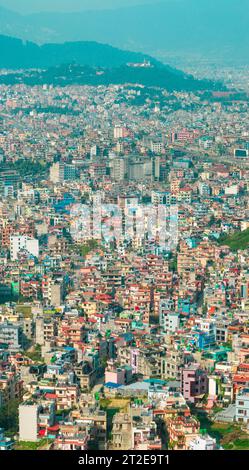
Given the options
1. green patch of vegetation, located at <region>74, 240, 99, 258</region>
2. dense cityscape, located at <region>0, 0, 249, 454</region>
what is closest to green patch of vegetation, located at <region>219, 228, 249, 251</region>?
dense cityscape, located at <region>0, 0, 249, 454</region>

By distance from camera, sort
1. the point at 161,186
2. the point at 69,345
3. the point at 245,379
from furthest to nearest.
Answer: the point at 161,186
the point at 69,345
the point at 245,379

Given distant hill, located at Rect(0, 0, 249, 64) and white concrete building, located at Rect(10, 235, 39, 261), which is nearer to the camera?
white concrete building, located at Rect(10, 235, 39, 261)

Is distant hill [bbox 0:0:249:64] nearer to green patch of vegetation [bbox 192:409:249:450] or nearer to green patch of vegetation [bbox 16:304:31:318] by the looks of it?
green patch of vegetation [bbox 16:304:31:318]

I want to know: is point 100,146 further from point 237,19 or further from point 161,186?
point 237,19

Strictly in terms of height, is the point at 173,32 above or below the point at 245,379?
above

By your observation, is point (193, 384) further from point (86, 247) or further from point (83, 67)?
point (83, 67)
